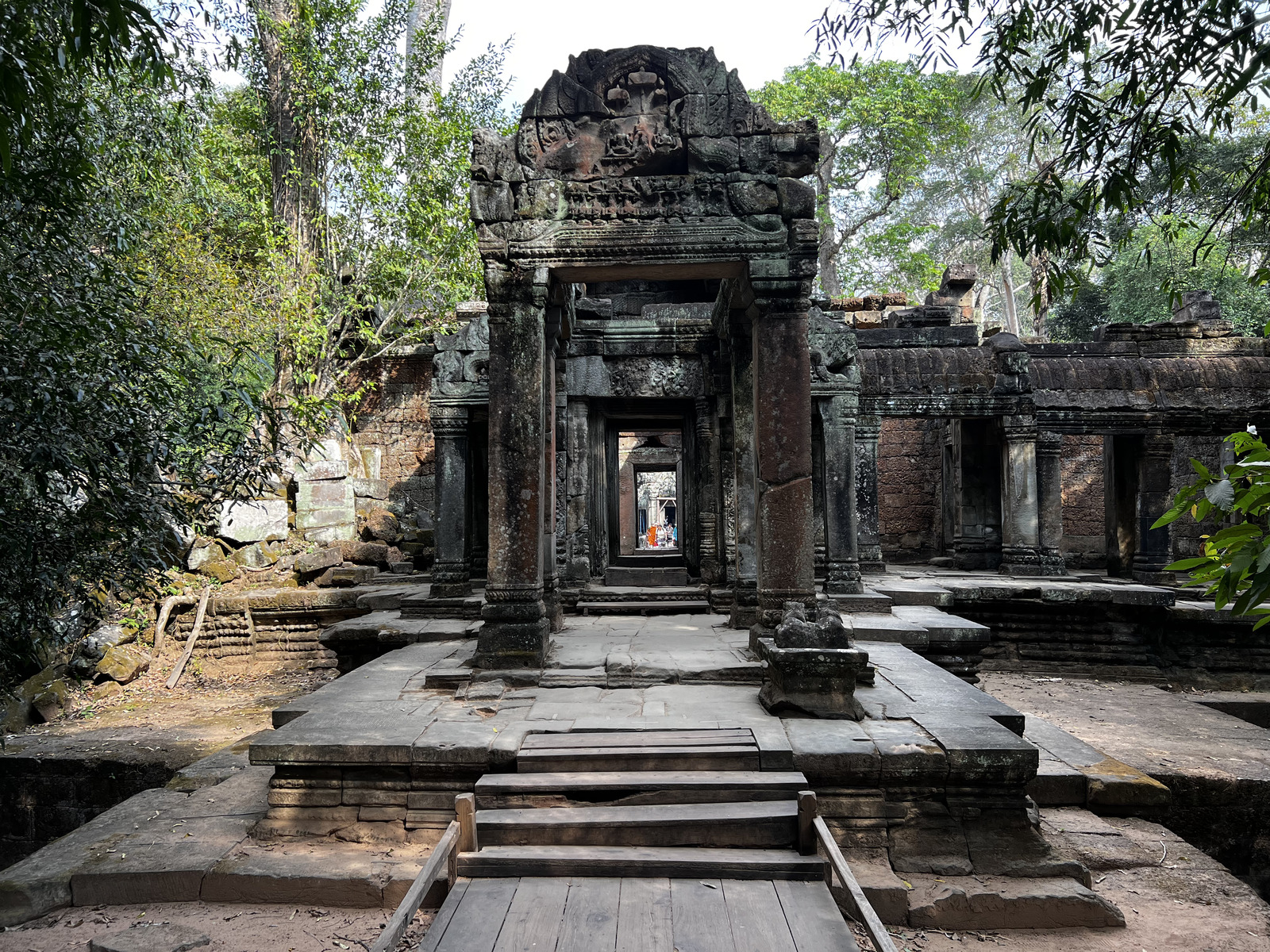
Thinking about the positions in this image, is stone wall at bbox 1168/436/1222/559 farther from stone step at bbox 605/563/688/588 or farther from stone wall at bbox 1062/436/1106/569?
stone step at bbox 605/563/688/588

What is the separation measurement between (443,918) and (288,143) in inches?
529

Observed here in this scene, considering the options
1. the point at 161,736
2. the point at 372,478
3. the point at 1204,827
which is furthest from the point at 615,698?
the point at 372,478

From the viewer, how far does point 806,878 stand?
3322 mm

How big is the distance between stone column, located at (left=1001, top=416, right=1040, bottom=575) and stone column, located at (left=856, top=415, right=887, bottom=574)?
70.4 inches

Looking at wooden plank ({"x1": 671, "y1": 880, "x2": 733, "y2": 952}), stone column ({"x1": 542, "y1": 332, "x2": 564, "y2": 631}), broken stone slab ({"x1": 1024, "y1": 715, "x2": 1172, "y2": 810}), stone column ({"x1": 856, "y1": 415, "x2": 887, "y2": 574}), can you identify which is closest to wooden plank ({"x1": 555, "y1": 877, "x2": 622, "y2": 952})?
wooden plank ({"x1": 671, "y1": 880, "x2": 733, "y2": 952})

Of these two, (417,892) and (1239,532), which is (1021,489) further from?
(417,892)

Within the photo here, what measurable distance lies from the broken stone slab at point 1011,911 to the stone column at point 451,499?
217 inches

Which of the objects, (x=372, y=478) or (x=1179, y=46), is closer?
(x=1179, y=46)

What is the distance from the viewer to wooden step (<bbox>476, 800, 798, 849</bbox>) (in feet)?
11.6

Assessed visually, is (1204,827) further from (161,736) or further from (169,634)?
(169,634)

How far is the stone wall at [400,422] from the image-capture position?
13945mm

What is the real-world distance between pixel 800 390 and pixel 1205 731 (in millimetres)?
4790

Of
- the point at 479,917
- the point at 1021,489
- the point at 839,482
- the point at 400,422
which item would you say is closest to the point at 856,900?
the point at 479,917

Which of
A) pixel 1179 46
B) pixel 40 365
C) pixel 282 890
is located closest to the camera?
pixel 1179 46
